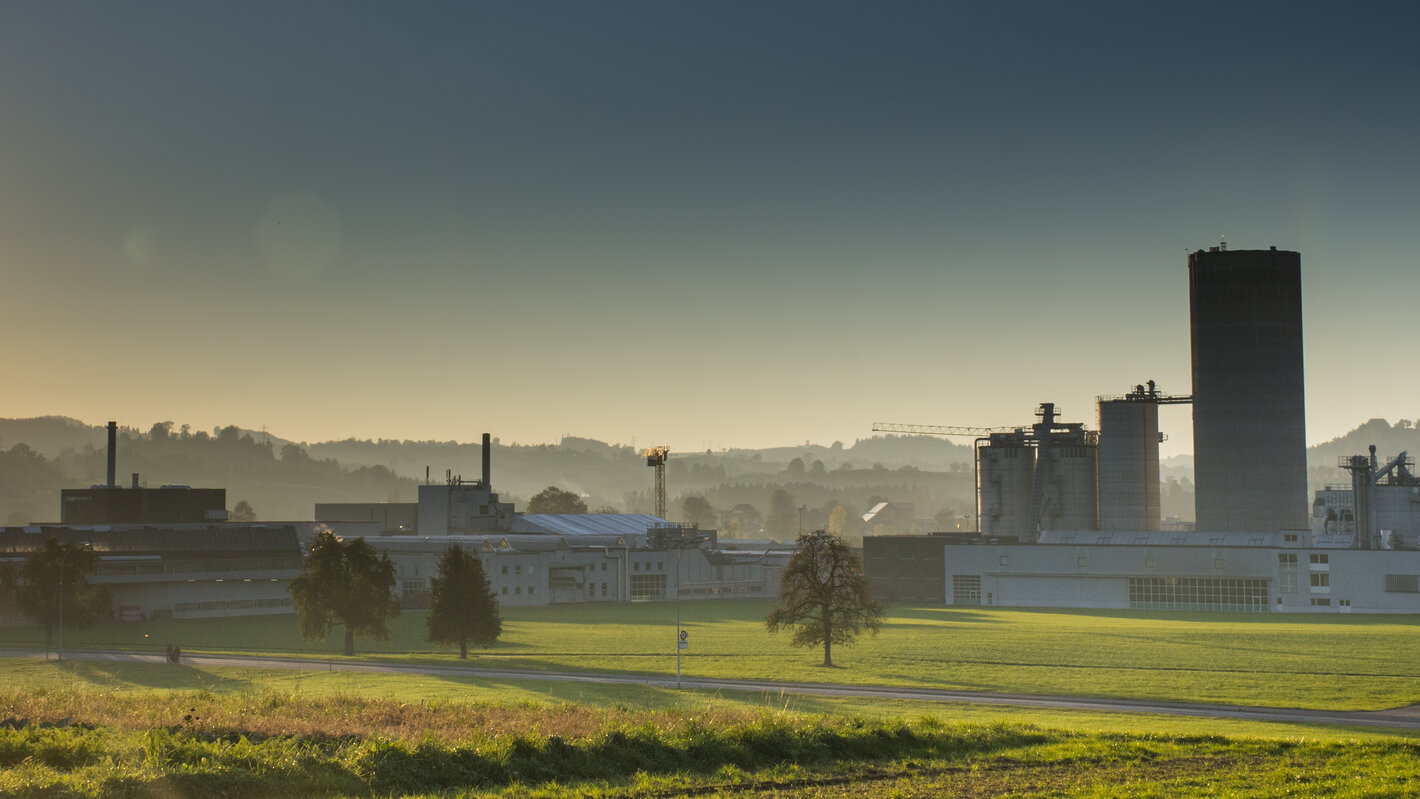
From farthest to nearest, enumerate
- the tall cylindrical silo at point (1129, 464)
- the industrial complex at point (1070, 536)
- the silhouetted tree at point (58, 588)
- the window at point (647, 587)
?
the tall cylindrical silo at point (1129, 464) → the window at point (647, 587) → the industrial complex at point (1070, 536) → the silhouetted tree at point (58, 588)

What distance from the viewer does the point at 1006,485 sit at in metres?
151

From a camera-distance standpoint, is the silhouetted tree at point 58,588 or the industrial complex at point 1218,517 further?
the industrial complex at point 1218,517

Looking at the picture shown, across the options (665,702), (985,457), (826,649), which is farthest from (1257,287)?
(665,702)

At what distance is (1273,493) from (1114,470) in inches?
767

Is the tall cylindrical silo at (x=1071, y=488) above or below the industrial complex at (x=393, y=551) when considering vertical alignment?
above

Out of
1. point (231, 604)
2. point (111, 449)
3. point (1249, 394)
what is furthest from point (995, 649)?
point (111, 449)

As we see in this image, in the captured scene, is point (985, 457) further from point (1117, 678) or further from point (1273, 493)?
point (1117, 678)

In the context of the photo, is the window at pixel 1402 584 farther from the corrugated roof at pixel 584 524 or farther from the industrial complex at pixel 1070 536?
the corrugated roof at pixel 584 524

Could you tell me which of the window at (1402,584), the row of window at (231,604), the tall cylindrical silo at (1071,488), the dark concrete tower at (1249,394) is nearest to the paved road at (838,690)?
the row of window at (231,604)

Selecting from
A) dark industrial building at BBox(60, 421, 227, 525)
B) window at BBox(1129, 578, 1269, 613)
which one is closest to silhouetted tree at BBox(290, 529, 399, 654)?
dark industrial building at BBox(60, 421, 227, 525)

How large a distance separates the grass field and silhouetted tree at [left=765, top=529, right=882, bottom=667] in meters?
1.79

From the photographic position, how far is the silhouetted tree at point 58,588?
83875mm

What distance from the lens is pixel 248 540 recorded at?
12075 cm

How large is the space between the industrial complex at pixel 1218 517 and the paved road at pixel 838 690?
70558 millimetres
